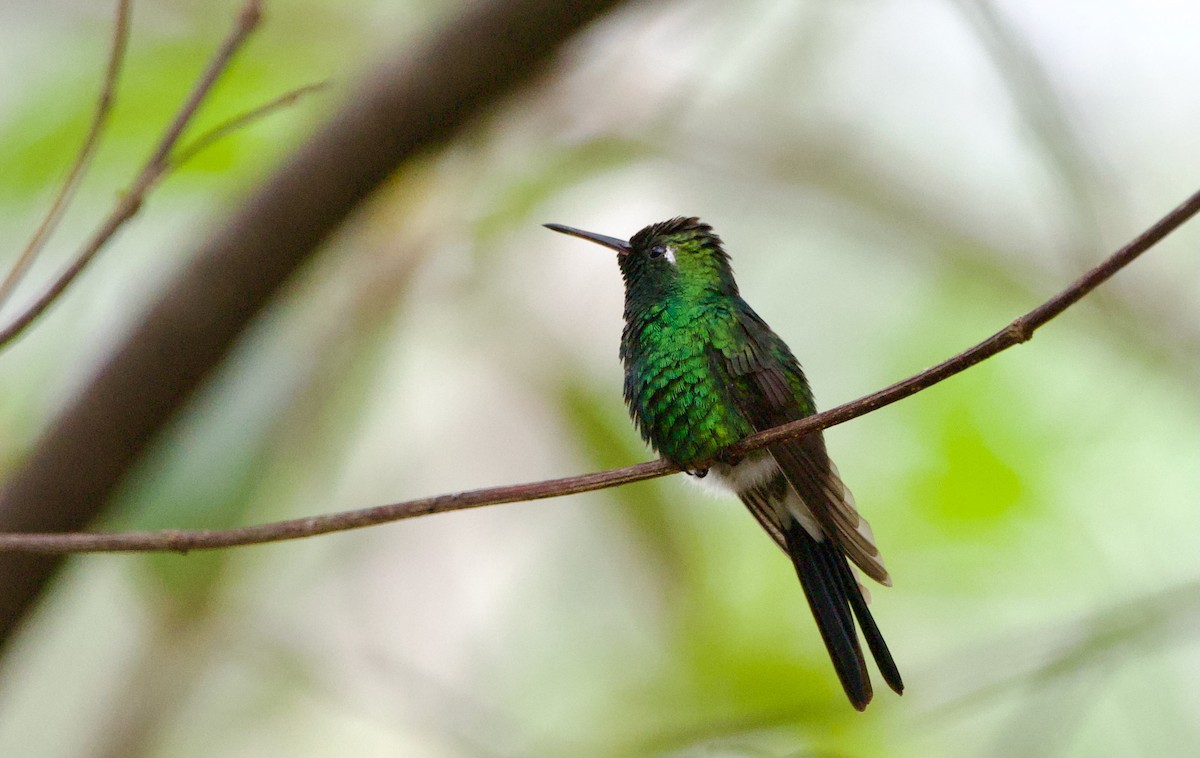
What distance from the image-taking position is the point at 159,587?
291cm

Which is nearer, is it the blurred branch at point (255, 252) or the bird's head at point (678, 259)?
the bird's head at point (678, 259)

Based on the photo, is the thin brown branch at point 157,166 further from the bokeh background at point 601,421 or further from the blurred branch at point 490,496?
the bokeh background at point 601,421

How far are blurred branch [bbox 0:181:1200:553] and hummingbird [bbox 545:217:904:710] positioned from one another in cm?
56

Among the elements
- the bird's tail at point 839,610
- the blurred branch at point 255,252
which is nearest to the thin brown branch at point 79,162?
the blurred branch at point 255,252

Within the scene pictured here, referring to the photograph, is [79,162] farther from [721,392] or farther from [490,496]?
[721,392]

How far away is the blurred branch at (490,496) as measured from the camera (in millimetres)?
1227

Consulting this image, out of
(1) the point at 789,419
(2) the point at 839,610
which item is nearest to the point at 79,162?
(1) the point at 789,419

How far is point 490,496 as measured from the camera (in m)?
1.44

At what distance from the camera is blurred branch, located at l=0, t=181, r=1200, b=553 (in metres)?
1.23

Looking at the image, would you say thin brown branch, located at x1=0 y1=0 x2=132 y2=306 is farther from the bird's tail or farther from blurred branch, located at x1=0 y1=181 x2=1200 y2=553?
the bird's tail

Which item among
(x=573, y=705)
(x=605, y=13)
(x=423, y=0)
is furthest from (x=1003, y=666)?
(x=423, y=0)

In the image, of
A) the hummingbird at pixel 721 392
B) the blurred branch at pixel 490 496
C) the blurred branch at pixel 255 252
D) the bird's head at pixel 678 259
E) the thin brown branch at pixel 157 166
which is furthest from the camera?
the blurred branch at pixel 255 252

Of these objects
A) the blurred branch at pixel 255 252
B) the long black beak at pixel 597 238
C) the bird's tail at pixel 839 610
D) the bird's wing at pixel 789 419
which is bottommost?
the bird's tail at pixel 839 610

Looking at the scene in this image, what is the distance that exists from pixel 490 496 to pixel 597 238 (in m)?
0.97
